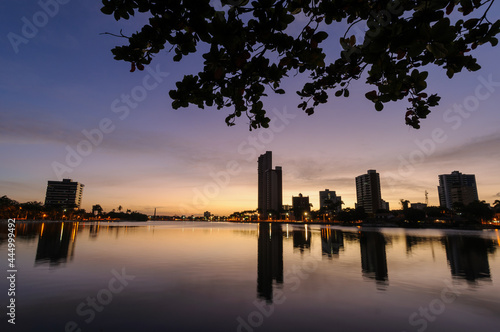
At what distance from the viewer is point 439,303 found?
10.0 m

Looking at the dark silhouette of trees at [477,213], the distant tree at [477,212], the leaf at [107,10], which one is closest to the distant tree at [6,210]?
the leaf at [107,10]

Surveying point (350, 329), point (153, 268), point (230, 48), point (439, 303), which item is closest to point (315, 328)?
point (350, 329)

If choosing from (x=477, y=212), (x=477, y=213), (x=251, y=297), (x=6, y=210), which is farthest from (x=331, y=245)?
(x=6, y=210)

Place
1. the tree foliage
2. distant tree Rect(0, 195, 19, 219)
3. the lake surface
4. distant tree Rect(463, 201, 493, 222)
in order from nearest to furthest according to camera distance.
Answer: the tree foliage < the lake surface < distant tree Rect(0, 195, 19, 219) < distant tree Rect(463, 201, 493, 222)

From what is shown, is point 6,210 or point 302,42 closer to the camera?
point 302,42

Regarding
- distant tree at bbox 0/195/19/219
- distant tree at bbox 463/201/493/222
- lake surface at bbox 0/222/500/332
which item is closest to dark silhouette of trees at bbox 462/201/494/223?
distant tree at bbox 463/201/493/222

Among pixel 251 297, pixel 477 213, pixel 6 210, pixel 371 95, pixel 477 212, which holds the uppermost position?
pixel 371 95

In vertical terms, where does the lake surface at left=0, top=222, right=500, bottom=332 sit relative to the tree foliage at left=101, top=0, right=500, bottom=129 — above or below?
below

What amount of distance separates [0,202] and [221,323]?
146 m

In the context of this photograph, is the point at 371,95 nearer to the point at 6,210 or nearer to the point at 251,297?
the point at 251,297

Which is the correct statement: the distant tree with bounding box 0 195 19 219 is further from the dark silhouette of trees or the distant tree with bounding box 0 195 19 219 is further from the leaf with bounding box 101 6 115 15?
the dark silhouette of trees

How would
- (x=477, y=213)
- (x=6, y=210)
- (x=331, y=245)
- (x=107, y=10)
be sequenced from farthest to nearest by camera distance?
1. (x=477, y=213)
2. (x=6, y=210)
3. (x=331, y=245)
4. (x=107, y=10)

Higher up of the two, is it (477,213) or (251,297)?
(477,213)

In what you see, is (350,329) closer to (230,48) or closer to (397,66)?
(397,66)
